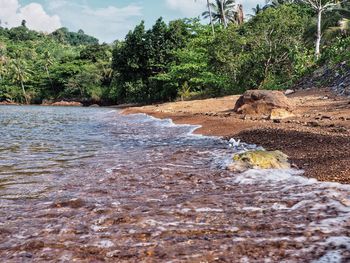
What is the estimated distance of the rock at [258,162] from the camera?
258 inches

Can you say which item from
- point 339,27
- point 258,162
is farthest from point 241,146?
point 339,27

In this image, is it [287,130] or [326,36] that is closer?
[287,130]

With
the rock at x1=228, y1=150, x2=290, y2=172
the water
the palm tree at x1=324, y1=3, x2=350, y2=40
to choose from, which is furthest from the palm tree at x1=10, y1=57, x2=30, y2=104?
the rock at x1=228, y1=150, x2=290, y2=172

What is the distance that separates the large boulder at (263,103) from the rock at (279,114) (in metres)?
0.19

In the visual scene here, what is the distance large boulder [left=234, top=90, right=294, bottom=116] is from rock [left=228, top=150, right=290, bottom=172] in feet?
26.1

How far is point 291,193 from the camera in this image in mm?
4941

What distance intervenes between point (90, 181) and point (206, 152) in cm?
343

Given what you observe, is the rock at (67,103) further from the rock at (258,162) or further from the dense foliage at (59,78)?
the rock at (258,162)

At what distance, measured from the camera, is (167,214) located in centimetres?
430

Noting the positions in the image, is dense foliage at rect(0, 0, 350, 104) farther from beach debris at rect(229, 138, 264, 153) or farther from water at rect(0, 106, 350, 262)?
water at rect(0, 106, 350, 262)

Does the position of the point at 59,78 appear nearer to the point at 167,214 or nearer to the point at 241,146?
the point at 241,146

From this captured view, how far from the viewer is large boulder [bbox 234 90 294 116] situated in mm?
14445

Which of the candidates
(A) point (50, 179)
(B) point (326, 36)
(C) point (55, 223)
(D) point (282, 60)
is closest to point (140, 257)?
(C) point (55, 223)

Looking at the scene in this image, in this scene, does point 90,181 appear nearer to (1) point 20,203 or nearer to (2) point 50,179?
(2) point 50,179
